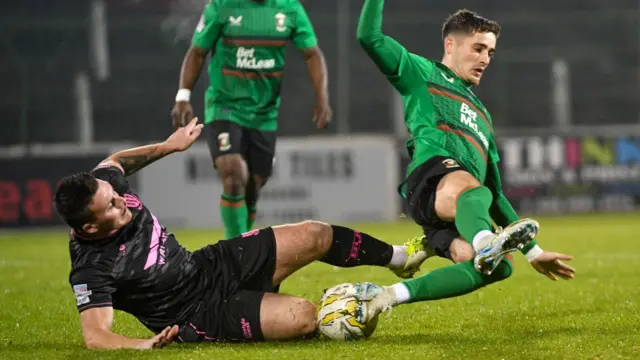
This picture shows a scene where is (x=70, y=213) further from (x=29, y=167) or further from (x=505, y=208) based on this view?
(x=29, y=167)

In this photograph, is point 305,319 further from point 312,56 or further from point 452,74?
point 312,56

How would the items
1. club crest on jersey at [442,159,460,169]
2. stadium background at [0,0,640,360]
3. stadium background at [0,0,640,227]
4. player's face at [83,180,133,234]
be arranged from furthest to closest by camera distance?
stadium background at [0,0,640,227], stadium background at [0,0,640,360], club crest on jersey at [442,159,460,169], player's face at [83,180,133,234]

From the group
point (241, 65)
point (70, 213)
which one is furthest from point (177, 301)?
point (241, 65)

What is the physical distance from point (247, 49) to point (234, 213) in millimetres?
1324

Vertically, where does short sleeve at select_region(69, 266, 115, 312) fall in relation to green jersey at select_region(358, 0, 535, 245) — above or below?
below

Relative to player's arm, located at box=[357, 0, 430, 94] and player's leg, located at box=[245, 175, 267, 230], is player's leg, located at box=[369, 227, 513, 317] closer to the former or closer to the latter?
player's arm, located at box=[357, 0, 430, 94]

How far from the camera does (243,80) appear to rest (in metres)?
8.73

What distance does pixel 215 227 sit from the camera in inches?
603

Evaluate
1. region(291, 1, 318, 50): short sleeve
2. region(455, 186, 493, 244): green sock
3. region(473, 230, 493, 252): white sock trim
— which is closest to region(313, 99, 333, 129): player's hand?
region(291, 1, 318, 50): short sleeve

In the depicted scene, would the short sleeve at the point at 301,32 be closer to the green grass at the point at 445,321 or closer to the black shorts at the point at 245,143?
the black shorts at the point at 245,143

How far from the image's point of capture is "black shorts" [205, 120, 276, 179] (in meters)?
8.67

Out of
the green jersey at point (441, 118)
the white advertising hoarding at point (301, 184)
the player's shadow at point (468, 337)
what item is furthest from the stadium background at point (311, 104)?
the player's shadow at point (468, 337)

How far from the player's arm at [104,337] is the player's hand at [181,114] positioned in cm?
353

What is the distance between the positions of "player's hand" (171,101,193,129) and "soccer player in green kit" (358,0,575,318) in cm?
272
